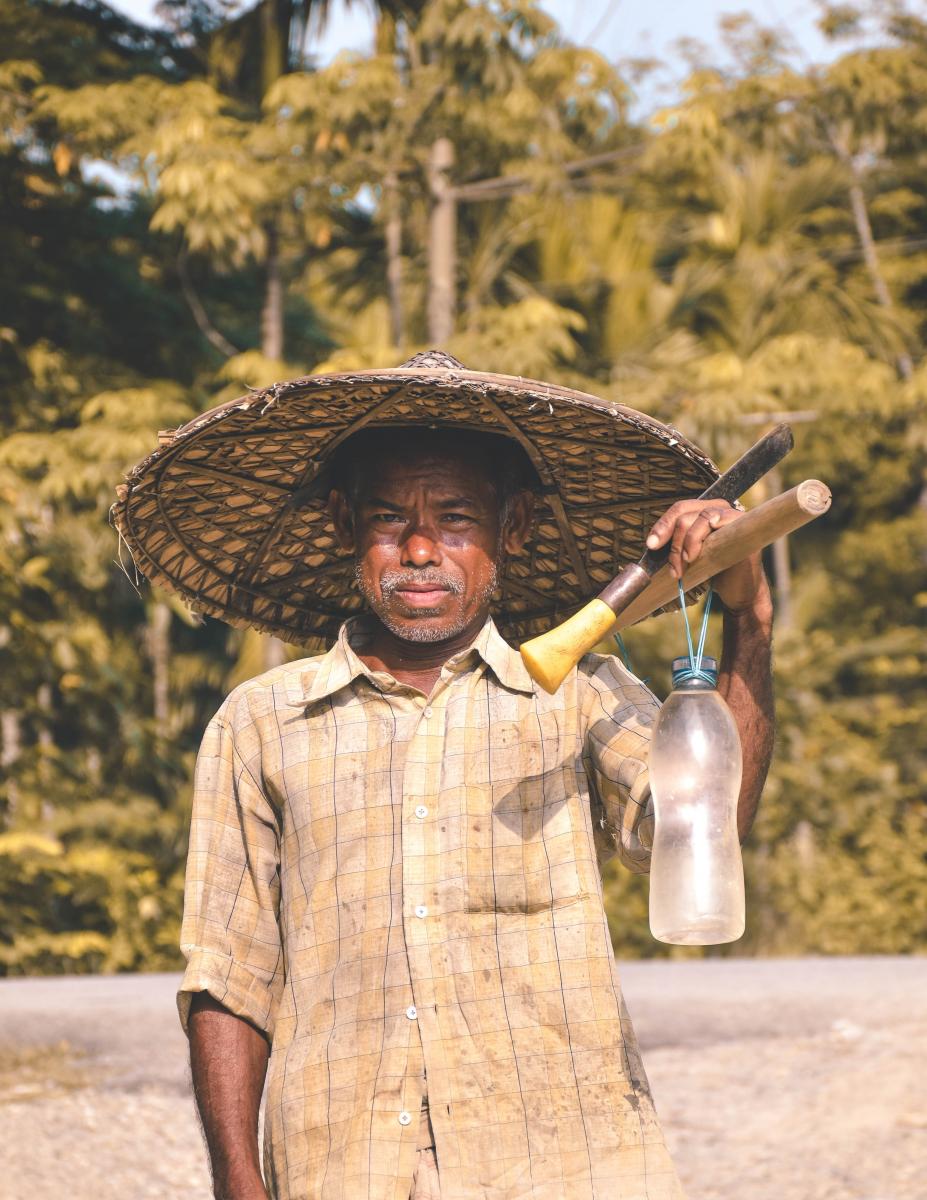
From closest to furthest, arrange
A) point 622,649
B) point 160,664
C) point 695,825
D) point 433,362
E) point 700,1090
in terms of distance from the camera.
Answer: point 695,825, point 622,649, point 433,362, point 700,1090, point 160,664

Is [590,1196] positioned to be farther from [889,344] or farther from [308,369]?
[889,344]

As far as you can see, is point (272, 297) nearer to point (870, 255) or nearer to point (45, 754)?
point (45, 754)

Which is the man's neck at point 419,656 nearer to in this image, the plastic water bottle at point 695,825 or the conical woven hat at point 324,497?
the conical woven hat at point 324,497

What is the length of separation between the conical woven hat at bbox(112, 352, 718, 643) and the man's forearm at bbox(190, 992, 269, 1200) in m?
0.71

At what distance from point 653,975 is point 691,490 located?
7.30 metres

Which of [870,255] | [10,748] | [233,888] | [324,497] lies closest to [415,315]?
[870,255]

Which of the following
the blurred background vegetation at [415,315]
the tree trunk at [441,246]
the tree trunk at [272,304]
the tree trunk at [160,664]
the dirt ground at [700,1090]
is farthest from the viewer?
the tree trunk at [160,664]

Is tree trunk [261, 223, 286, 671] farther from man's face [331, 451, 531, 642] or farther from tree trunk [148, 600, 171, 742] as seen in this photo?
man's face [331, 451, 531, 642]

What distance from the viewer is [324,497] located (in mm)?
2506

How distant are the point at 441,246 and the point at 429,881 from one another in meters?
8.95

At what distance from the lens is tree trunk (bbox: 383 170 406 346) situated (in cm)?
1015

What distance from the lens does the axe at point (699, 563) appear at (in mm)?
1765

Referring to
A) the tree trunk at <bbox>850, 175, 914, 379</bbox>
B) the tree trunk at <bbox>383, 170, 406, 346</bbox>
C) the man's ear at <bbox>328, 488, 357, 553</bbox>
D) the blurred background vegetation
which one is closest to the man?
the man's ear at <bbox>328, 488, 357, 553</bbox>

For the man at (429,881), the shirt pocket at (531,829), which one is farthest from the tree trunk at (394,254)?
the shirt pocket at (531,829)
